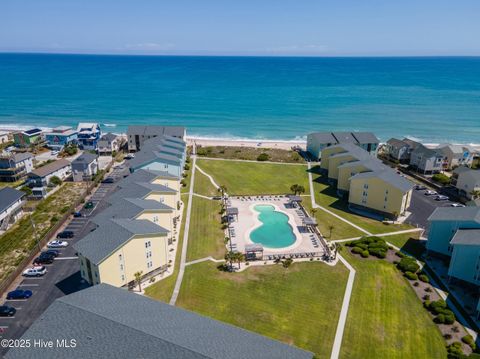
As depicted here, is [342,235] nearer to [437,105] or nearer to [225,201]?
[225,201]

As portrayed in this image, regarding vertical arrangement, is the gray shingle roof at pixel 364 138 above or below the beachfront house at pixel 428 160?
above

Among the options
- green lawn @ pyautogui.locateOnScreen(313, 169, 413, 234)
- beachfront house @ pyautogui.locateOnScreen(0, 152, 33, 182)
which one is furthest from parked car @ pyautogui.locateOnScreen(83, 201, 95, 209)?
green lawn @ pyautogui.locateOnScreen(313, 169, 413, 234)

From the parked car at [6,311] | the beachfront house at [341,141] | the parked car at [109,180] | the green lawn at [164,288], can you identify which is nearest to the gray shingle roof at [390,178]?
the beachfront house at [341,141]

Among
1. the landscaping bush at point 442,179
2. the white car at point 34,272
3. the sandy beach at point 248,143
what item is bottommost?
the white car at point 34,272

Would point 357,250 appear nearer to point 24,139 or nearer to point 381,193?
point 381,193

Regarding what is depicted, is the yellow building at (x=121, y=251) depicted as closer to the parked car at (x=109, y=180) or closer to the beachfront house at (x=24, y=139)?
the parked car at (x=109, y=180)

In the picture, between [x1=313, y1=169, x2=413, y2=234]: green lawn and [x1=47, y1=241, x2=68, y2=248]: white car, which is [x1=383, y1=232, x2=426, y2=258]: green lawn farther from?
[x1=47, y1=241, x2=68, y2=248]: white car
